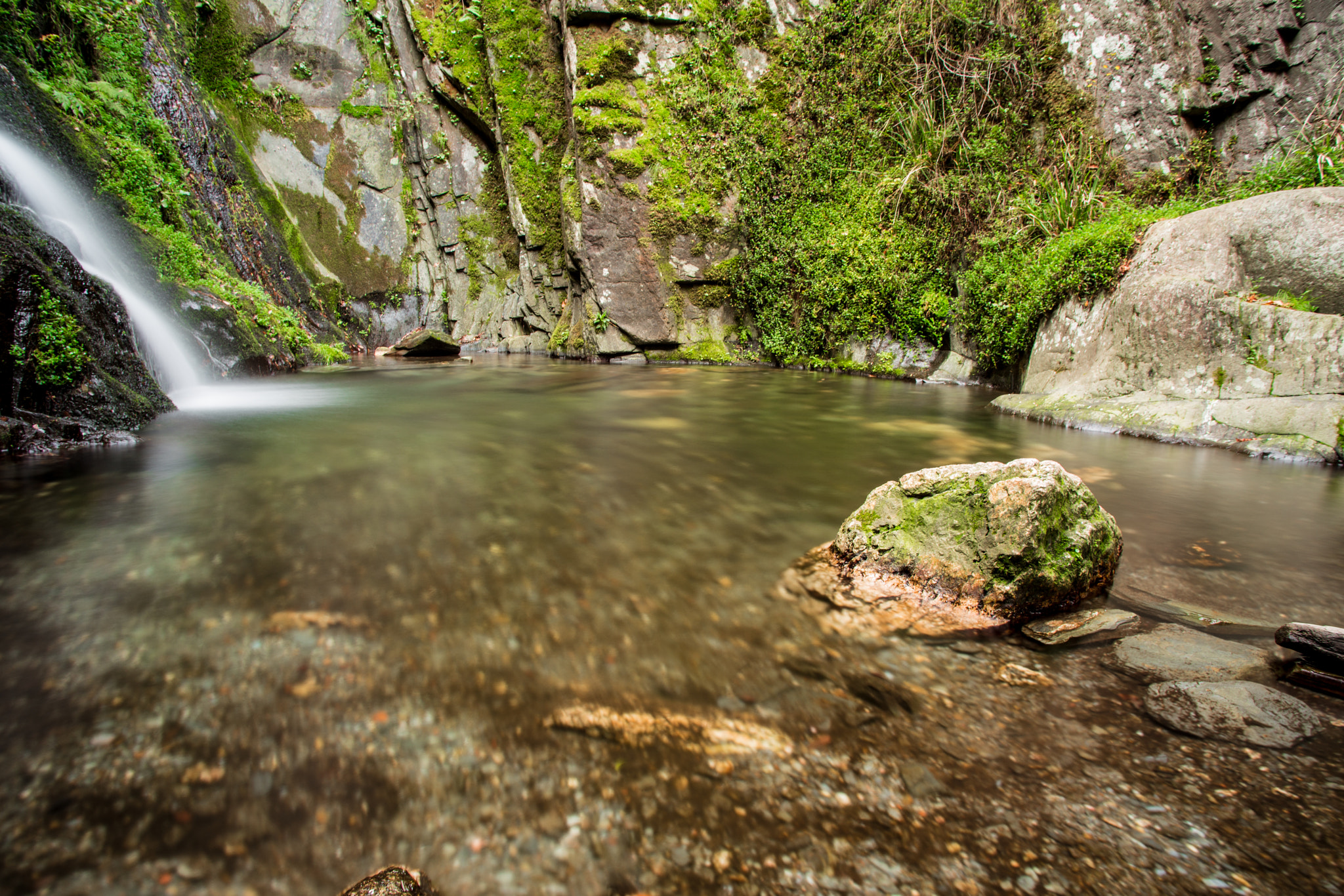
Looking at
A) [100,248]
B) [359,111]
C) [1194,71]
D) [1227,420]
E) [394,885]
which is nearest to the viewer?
[394,885]

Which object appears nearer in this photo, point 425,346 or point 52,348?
point 52,348

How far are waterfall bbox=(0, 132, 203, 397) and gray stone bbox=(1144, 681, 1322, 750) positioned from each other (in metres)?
7.65

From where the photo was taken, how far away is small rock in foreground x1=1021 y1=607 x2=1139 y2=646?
1861mm

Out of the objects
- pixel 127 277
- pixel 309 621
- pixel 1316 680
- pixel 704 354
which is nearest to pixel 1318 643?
pixel 1316 680

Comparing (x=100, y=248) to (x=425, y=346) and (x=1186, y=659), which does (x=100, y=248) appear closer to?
(x=425, y=346)

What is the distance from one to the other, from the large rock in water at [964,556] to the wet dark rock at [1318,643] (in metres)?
0.53

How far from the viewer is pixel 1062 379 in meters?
6.58

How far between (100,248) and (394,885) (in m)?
8.25

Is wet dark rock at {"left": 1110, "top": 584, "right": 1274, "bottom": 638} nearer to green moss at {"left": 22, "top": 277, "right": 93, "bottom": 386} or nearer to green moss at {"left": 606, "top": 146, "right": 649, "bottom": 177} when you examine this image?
green moss at {"left": 22, "top": 277, "right": 93, "bottom": 386}

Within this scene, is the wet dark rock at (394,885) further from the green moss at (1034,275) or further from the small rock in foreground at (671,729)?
the green moss at (1034,275)

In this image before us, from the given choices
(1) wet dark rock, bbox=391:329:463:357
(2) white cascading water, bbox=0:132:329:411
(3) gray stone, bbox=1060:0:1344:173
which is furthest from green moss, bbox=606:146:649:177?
(2) white cascading water, bbox=0:132:329:411

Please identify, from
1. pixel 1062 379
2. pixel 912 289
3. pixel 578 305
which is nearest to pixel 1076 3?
pixel 912 289

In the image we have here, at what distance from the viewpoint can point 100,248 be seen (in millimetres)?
6215

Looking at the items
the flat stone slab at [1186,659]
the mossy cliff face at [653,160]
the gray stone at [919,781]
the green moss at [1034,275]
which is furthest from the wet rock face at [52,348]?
the green moss at [1034,275]
